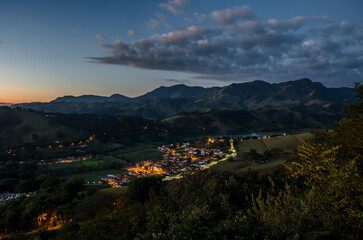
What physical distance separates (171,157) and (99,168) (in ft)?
154

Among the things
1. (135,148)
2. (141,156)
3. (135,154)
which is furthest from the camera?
(135,148)

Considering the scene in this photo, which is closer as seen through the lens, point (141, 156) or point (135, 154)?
point (141, 156)

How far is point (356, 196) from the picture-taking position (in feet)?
39.0

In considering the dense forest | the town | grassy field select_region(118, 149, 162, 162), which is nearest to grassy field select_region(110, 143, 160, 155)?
grassy field select_region(118, 149, 162, 162)

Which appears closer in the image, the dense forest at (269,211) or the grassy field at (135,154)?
the dense forest at (269,211)

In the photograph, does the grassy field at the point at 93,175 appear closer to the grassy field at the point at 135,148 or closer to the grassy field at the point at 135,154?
the grassy field at the point at 135,154

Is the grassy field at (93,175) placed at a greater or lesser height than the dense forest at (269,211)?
lesser

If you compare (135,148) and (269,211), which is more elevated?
(269,211)

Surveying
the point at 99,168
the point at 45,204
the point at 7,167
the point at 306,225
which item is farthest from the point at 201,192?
the point at 7,167

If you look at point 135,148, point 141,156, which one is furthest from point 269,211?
point 135,148

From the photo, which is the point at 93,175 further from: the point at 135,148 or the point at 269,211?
the point at 269,211

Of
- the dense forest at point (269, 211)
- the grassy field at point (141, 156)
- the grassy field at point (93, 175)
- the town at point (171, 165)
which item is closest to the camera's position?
the dense forest at point (269, 211)

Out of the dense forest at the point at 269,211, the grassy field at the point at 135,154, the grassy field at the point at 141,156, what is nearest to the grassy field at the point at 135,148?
the grassy field at the point at 135,154

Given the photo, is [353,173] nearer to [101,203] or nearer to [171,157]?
[101,203]
